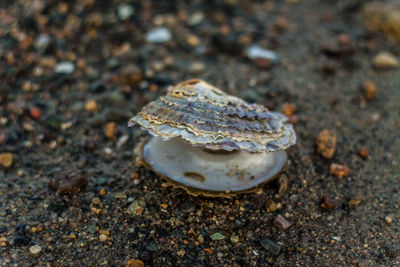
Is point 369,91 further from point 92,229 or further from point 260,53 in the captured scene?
point 92,229

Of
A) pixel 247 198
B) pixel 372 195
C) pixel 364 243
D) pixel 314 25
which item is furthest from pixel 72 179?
pixel 314 25

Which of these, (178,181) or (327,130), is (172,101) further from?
(327,130)

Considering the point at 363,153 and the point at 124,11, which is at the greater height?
the point at 124,11

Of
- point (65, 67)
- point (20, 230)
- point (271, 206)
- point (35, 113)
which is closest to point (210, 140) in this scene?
point (271, 206)

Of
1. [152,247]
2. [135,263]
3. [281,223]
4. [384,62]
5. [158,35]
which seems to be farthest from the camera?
[158,35]

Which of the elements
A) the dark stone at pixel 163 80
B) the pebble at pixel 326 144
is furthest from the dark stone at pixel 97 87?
the pebble at pixel 326 144

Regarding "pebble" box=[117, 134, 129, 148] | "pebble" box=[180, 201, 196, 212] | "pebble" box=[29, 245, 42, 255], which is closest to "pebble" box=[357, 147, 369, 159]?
"pebble" box=[180, 201, 196, 212]

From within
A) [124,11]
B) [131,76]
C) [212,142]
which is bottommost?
[131,76]
